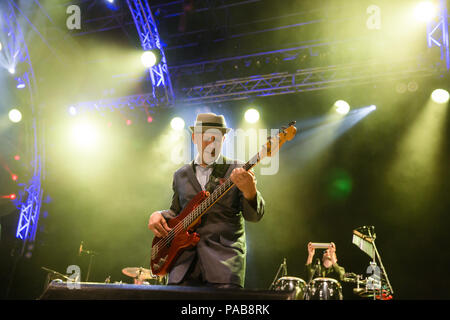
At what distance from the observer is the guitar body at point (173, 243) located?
7.83 feet

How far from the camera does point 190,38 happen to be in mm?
8570

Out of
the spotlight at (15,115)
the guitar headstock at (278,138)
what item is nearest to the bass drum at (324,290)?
the guitar headstock at (278,138)

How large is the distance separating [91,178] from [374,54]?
7203 millimetres

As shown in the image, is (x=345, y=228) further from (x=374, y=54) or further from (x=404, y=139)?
(x=374, y=54)

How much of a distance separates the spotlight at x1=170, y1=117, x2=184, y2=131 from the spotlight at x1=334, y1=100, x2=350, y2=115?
3604 millimetres

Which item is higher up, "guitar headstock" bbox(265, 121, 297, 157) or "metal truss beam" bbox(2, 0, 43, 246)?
"metal truss beam" bbox(2, 0, 43, 246)

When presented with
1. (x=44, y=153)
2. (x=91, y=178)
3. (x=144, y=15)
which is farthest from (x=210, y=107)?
(x=44, y=153)

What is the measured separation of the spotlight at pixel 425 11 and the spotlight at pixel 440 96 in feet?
4.90

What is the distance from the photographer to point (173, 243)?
2453 mm

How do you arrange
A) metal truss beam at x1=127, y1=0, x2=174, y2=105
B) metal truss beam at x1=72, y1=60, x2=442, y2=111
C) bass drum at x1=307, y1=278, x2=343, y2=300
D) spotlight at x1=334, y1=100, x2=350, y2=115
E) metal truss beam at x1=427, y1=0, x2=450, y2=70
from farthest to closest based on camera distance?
spotlight at x1=334, y1=100, x2=350, y2=115 → metal truss beam at x1=127, y1=0, x2=174, y2=105 → metal truss beam at x1=72, y1=60, x2=442, y2=111 → metal truss beam at x1=427, y1=0, x2=450, y2=70 → bass drum at x1=307, y1=278, x2=343, y2=300

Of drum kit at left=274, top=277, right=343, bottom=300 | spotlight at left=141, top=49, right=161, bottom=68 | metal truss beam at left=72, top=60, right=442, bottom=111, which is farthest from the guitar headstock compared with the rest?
spotlight at left=141, top=49, right=161, bottom=68

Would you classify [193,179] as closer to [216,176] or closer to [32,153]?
[216,176]

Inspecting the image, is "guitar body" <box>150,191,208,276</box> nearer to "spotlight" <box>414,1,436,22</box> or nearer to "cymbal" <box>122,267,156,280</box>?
"cymbal" <box>122,267,156,280</box>

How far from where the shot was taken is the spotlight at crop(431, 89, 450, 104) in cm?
705
